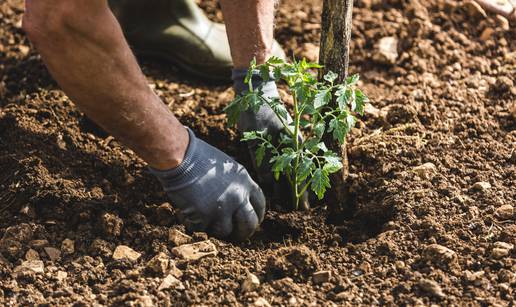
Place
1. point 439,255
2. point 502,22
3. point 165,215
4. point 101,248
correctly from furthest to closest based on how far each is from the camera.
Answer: point 502,22 < point 165,215 < point 101,248 < point 439,255

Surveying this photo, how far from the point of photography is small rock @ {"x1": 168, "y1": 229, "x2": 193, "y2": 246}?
8.47 feet

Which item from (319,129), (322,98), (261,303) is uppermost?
→ (322,98)

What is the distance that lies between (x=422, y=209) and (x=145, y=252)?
933mm

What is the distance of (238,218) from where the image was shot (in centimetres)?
264

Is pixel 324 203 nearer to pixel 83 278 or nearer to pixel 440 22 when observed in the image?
pixel 83 278

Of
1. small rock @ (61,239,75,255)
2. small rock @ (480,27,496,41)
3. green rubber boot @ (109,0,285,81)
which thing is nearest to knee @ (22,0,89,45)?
small rock @ (61,239,75,255)

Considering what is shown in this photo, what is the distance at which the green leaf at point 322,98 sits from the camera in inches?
95.9

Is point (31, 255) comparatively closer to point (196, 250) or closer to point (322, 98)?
point (196, 250)

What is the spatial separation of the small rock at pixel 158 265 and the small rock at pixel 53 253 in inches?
12.3

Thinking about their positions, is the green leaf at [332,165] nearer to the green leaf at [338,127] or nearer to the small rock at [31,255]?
the green leaf at [338,127]

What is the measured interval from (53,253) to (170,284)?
0.43 m

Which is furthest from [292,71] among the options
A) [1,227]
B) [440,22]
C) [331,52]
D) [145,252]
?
[440,22]

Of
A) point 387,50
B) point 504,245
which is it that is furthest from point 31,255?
point 387,50

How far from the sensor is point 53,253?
2.56m
